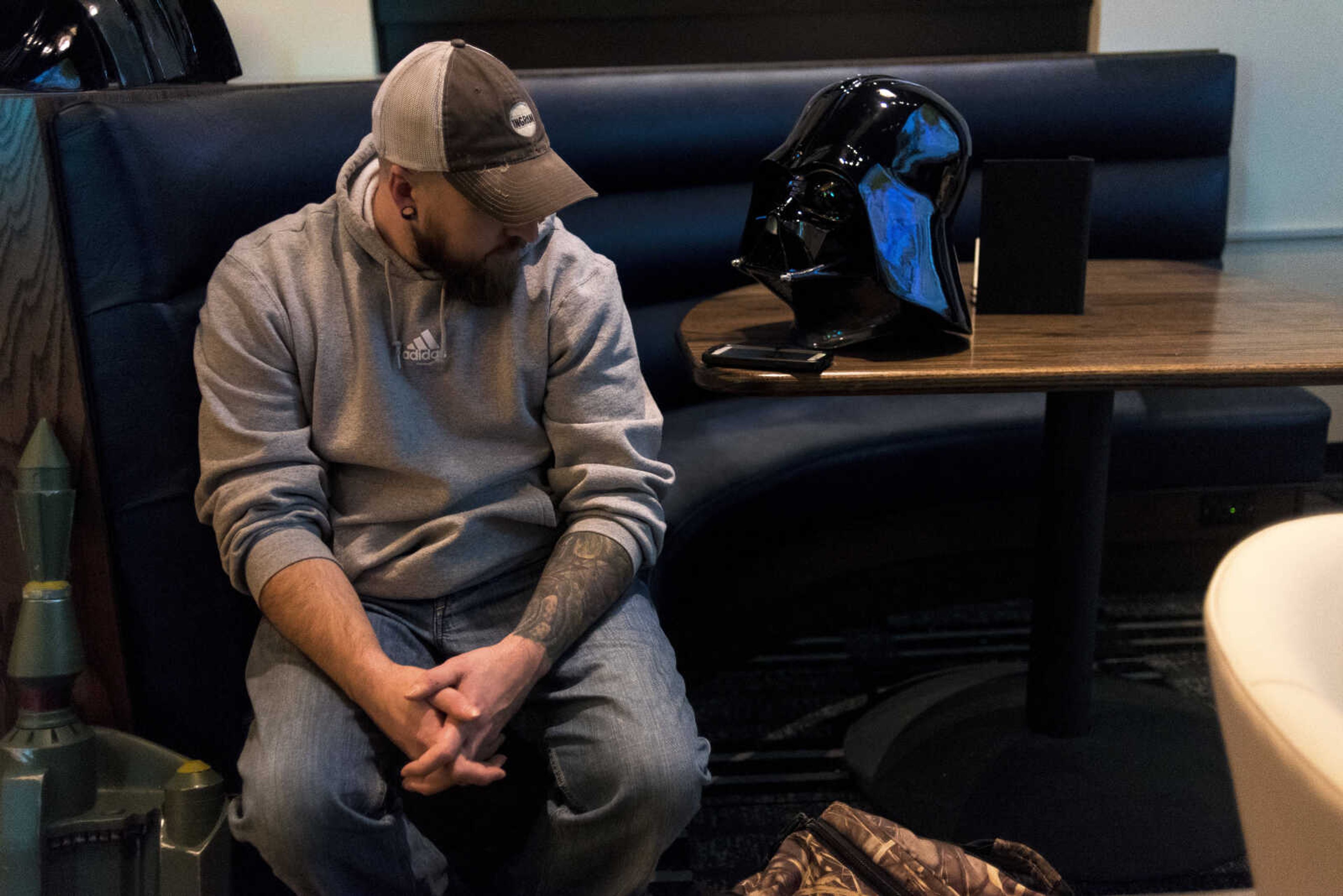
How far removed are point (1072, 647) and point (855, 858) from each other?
615 millimetres

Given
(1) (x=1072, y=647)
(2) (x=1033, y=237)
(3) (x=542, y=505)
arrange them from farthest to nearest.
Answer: (1) (x=1072, y=647) → (2) (x=1033, y=237) → (3) (x=542, y=505)

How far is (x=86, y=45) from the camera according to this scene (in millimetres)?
1561

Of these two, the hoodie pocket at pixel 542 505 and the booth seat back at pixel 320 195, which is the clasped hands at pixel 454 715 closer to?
the hoodie pocket at pixel 542 505

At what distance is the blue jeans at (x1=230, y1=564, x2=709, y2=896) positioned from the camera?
3.73 ft

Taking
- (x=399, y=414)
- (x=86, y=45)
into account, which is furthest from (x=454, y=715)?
(x=86, y=45)

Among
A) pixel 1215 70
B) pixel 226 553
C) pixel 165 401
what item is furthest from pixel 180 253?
pixel 1215 70

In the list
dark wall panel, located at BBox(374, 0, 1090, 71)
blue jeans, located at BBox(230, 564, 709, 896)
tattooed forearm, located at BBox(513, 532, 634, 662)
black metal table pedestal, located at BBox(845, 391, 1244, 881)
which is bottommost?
black metal table pedestal, located at BBox(845, 391, 1244, 881)

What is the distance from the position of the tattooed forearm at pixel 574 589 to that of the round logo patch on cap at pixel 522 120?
1.47 feet

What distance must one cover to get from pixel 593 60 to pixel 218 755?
1.64 metres

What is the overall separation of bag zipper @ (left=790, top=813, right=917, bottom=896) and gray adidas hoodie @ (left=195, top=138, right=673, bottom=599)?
34cm

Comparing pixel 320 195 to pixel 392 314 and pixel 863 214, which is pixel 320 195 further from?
pixel 863 214

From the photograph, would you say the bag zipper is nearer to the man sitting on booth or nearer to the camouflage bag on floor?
the camouflage bag on floor

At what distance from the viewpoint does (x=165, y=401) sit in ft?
4.36

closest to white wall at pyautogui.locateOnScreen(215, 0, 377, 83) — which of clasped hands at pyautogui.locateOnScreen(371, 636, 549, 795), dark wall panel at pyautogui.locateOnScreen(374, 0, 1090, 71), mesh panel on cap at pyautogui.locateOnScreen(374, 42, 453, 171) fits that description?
dark wall panel at pyautogui.locateOnScreen(374, 0, 1090, 71)
